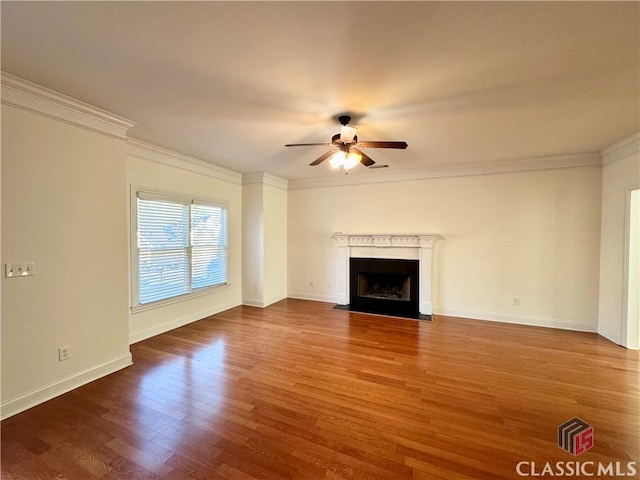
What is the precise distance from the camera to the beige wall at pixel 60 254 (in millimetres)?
2131

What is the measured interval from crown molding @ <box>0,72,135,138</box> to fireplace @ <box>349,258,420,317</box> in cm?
413

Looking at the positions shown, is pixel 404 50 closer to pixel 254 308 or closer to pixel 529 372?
pixel 529 372

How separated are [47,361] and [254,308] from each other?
120 inches

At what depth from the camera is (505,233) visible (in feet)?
14.4

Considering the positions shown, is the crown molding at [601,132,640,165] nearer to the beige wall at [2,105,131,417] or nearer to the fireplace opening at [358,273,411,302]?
the fireplace opening at [358,273,411,302]

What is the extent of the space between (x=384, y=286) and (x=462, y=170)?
8.30 ft

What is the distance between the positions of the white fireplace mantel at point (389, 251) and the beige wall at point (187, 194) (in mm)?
2006

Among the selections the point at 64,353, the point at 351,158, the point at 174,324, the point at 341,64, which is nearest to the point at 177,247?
the point at 174,324

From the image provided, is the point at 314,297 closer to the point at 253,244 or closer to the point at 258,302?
the point at 258,302

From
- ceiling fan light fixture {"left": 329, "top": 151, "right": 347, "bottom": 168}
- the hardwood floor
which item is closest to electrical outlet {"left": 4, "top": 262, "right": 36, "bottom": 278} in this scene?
the hardwood floor

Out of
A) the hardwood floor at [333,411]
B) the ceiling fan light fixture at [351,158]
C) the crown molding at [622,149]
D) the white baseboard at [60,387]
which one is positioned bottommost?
the hardwood floor at [333,411]

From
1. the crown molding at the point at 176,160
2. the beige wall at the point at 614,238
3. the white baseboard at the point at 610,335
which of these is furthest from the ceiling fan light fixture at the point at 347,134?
the white baseboard at the point at 610,335

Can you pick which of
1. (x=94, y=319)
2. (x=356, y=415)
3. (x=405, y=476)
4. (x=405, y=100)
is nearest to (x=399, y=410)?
(x=356, y=415)

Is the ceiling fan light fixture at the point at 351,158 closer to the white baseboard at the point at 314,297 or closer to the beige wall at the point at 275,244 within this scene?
the beige wall at the point at 275,244
